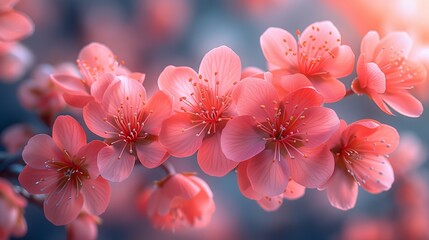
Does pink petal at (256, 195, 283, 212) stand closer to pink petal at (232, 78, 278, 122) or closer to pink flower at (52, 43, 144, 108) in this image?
pink petal at (232, 78, 278, 122)

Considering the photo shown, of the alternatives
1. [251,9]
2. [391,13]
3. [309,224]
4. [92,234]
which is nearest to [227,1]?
[251,9]

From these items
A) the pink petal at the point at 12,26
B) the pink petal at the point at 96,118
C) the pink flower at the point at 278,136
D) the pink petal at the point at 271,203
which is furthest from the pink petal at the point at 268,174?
the pink petal at the point at 12,26

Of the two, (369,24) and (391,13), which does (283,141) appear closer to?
(391,13)

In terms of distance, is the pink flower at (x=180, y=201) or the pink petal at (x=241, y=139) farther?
the pink flower at (x=180, y=201)

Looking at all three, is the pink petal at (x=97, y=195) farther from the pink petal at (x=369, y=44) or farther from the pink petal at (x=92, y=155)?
the pink petal at (x=369, y=44)

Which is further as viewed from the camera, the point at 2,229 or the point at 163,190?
the point at 2,229

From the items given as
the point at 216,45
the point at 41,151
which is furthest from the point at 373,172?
the point at 216,45
